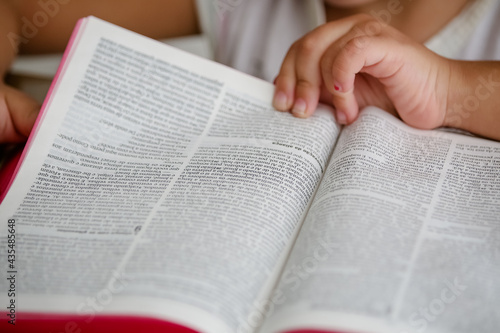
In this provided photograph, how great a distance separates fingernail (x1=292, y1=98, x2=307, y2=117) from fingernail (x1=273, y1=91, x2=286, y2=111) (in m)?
0.01

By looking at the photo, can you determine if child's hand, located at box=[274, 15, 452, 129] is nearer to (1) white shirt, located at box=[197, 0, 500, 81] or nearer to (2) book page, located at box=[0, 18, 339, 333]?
(2) book page, located at box=[0, 18, 339, 333]

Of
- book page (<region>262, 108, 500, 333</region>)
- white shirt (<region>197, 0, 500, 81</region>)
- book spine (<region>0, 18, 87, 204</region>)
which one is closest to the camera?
book page (<region>262, 108, 500, 333</region>)

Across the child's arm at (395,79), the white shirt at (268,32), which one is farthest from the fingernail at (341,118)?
the white shirt at (268,32)

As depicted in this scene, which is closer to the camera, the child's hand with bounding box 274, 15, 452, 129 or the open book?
the open book

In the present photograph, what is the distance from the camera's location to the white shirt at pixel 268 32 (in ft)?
2.38

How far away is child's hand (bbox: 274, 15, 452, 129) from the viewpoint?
1.62 ft

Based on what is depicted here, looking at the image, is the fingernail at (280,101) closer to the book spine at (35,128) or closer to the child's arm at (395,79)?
the child's arm at (395,79)

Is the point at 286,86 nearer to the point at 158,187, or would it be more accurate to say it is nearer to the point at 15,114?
the point at 158,187

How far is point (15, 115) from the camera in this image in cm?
53

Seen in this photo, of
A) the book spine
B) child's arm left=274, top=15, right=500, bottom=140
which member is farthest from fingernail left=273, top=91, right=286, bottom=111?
the book spine

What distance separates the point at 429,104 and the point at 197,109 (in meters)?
0.26

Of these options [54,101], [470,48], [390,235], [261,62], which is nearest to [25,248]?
[54,101]

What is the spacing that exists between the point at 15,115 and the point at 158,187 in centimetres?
21

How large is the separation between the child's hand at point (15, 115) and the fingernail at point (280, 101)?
271 mm
